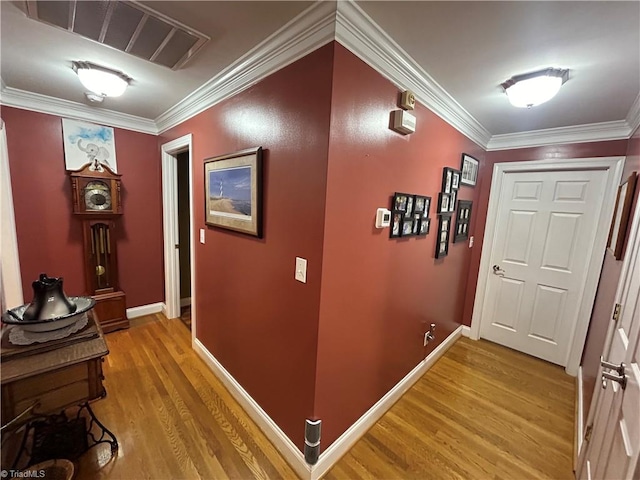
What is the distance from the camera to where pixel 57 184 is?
2.53 m

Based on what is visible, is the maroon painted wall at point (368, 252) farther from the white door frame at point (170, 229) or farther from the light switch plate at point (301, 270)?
the white door frame at point (170, 229)

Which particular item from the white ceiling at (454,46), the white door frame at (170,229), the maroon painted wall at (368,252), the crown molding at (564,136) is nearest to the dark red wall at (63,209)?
the white door frame at (170,229)

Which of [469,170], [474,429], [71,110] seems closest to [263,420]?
[474,429]

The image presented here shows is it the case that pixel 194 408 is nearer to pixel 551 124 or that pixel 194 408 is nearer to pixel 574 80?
pixel 574 80

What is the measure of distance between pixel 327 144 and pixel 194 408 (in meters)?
1.99

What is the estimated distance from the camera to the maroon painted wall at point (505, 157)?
228cm

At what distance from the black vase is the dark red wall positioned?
1.68 meters

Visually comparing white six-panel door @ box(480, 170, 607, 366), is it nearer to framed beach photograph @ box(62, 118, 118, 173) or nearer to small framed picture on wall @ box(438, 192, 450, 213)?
small framed picture on wall @ box(438, 192, 450, 213)

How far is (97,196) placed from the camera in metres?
2.64

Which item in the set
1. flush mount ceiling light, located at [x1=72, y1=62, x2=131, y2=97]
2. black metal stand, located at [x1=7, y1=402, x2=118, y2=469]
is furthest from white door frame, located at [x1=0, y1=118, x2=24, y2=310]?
black metal stand, located at [x1=7, y1=402, x2=118, y2=469]

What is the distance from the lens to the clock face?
8.50 ft

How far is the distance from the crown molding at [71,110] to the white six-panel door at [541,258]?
3927 mm

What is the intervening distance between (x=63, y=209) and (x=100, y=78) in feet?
5.12

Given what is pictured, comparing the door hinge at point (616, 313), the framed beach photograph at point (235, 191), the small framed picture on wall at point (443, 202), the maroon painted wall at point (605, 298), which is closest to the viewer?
the door hinge at point (616, 313)
